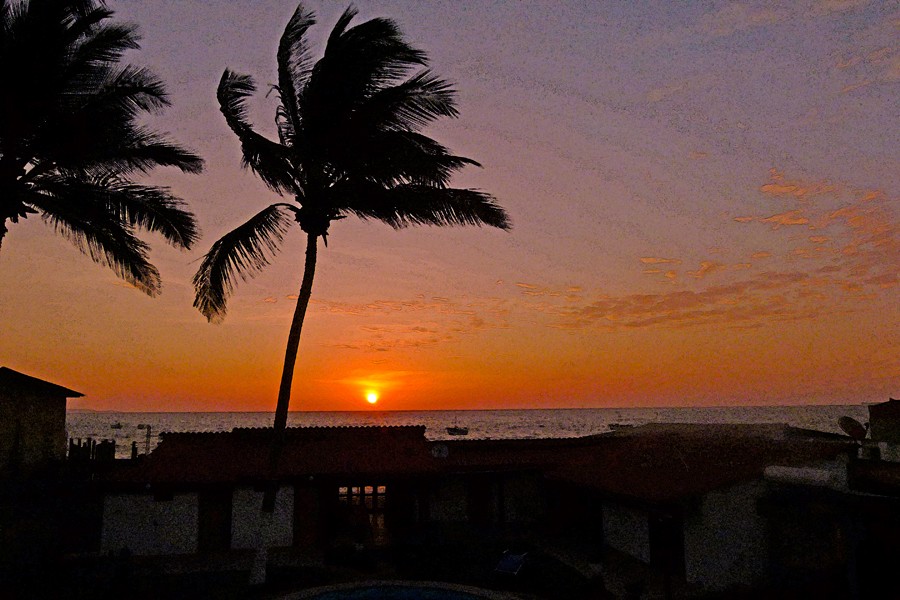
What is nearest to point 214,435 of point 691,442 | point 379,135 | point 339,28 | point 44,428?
point 44,428

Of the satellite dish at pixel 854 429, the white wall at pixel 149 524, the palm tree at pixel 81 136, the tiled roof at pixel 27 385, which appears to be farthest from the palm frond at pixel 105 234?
the satellite dish at pixel 854 429

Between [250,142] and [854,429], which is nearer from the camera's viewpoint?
[250,142]

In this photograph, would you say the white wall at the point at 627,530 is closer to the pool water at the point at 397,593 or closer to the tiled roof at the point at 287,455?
the tiled roof at the point at 287,455

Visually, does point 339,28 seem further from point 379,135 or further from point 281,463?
point 281,463

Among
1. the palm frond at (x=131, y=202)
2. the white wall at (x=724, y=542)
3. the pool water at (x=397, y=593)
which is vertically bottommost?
the pool water at (x=397, y=593)

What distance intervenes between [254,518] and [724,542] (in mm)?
13138

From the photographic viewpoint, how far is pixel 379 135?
14688mm

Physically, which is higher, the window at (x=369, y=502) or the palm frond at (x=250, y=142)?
the palm frond at (x=250, y=142)

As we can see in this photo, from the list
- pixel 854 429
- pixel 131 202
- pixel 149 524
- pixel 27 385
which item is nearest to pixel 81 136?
pixel 131 202

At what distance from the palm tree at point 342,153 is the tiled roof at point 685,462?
8.08 meters

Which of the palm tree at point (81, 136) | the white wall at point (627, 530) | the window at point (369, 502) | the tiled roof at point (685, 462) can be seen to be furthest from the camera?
the window at point (369, 502)

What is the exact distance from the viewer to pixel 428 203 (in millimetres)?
15516

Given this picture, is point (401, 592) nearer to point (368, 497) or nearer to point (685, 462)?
point (368, 497)

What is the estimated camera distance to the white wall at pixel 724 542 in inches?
586
